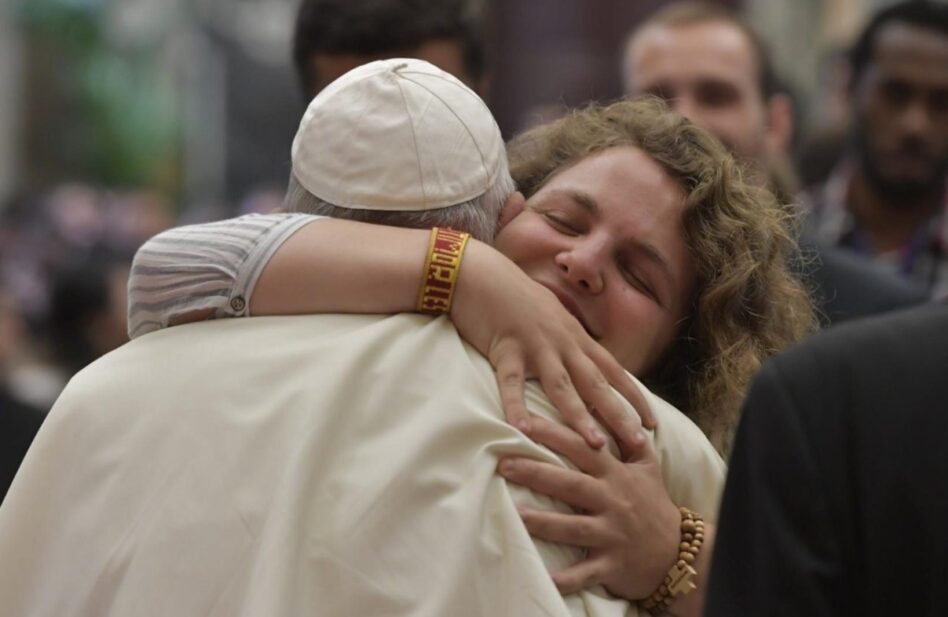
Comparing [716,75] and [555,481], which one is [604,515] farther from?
[716,75]

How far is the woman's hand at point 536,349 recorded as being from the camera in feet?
8.77

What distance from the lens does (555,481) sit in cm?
259

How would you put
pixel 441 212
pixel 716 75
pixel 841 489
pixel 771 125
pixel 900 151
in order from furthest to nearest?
pixel 900 151 < pixel 771 125 < pixel 716 75 < pixel 441 212 < pixel 841 489

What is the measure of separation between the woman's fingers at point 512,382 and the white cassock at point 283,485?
0.7 inches

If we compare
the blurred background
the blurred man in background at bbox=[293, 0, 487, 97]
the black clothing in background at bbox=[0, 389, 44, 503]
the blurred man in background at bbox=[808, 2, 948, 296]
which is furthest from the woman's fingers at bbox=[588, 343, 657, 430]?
the blurred background

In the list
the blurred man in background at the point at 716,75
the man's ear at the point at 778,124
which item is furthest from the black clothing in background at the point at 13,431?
the man's ear at the point at 778,124

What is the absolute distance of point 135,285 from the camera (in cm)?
282

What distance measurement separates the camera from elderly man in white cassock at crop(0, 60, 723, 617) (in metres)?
2.46

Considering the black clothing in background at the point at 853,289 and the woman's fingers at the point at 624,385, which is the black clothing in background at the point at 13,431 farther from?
the woman's fingers at the point at 624,385

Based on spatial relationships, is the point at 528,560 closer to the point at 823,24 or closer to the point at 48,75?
the point at 823,24

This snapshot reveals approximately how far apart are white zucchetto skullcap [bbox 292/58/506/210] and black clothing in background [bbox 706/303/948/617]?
890mm

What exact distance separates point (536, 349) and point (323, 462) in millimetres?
364

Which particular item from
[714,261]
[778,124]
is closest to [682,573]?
[714,261]

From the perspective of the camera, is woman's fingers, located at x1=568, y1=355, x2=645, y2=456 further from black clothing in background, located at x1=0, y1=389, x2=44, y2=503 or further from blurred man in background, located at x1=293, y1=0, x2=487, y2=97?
black clothing in background, located at x1=0, y1=389, x2=44, y2=503
